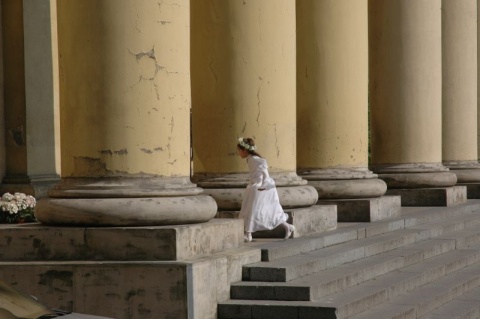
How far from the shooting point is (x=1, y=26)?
128 ft

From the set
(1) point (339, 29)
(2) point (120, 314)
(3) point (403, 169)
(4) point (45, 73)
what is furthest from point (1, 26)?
(2) point (120, 314)

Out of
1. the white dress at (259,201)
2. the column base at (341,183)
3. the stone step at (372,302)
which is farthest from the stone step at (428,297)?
the column base at (341,183)

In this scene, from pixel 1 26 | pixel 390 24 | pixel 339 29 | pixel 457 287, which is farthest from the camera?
pixel 390 24

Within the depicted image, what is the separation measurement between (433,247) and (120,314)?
466 inches

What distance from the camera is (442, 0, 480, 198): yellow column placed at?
49.5 metres

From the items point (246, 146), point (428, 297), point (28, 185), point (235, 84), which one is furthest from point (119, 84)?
point (28, 185)

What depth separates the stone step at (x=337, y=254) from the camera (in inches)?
933

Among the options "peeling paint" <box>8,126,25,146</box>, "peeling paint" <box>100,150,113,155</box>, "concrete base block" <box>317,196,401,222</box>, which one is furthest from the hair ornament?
"peeling paint" <box>8,126,25,146</box>

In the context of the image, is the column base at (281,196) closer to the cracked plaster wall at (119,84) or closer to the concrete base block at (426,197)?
the cracked plaster wall at (119,84)

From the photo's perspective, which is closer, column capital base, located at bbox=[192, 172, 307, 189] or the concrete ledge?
the concrete ledge

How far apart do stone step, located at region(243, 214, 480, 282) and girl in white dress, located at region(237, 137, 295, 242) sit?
4.15 ft

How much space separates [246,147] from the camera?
88.9ft

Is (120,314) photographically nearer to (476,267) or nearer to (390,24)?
(476,267)

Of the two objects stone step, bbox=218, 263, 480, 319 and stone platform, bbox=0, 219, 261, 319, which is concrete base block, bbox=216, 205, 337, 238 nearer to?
stone step, bbox=218, 263, 480, 319
